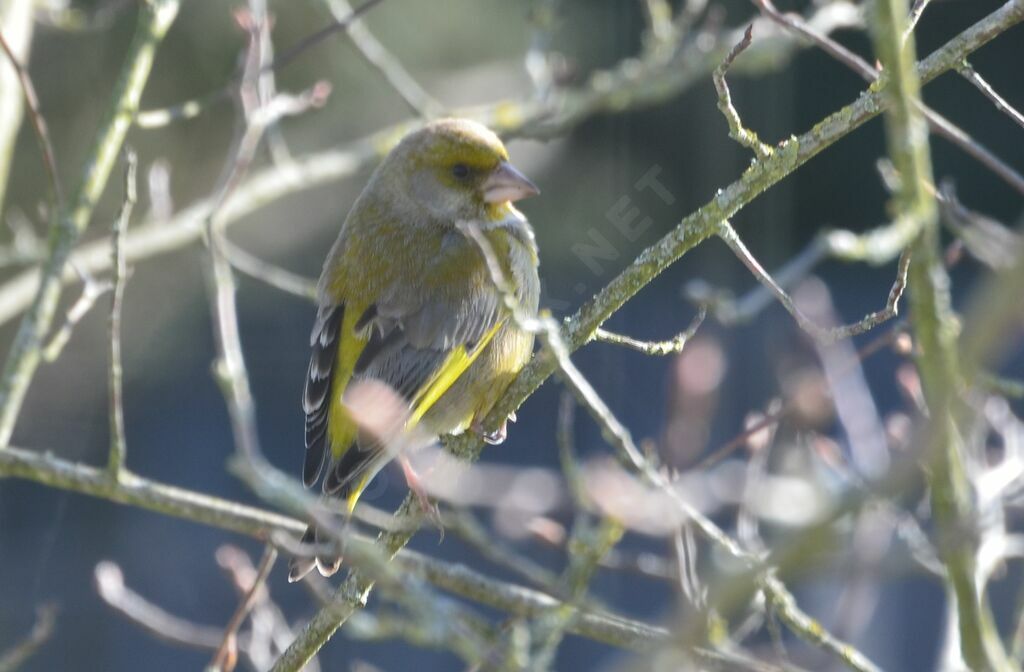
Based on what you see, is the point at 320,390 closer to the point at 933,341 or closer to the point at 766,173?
the point at 766,173

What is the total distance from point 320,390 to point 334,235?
17.0ft

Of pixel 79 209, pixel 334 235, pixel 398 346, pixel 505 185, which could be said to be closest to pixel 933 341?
pixel 398 346

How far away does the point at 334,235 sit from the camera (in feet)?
28.5

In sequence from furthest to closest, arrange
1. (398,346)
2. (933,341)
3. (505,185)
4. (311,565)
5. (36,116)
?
(505,185)
(398,346)
(36,116)
(311,565)
(933,341)

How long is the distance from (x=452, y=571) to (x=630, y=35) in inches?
231

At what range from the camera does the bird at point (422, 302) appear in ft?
11.4

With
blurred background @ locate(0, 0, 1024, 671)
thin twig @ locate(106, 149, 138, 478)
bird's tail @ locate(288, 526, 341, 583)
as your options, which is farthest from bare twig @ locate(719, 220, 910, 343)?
blurred background @ locate(0, 0, 1024, 671)

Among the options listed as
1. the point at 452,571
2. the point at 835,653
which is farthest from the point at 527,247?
the point at 835,653

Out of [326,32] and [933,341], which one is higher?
[326,32]

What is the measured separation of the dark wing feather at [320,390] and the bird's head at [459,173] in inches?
19.2

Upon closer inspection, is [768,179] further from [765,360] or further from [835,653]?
[765,360]

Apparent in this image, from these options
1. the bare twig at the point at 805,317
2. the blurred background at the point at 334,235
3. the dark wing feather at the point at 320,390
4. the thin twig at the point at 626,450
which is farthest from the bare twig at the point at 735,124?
the blurred background at the point at 334,235

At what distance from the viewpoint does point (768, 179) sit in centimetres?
252

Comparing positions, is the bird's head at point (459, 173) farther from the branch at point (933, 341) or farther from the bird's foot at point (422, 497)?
the branch at point (933, 341)
